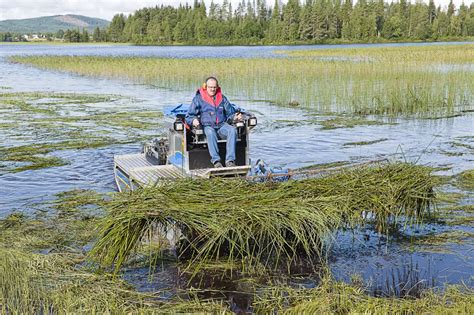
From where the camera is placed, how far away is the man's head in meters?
8.69

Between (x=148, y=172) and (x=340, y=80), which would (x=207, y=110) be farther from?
(x=340, y=80)

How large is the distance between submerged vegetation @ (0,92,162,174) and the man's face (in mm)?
4975

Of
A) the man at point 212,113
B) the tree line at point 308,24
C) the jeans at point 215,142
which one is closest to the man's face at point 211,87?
the man at point 212,113

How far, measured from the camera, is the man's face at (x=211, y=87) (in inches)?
342

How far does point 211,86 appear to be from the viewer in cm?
870

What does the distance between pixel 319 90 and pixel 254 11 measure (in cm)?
11496

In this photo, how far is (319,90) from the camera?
23.1 metres

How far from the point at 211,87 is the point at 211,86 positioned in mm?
Result: 20

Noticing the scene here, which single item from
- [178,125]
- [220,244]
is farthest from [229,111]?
[220,244]

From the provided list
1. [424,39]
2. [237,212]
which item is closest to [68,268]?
[237,212]

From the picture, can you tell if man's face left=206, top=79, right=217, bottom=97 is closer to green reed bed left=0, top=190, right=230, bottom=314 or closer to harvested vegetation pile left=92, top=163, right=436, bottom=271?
harvested vegetation pile left=92, top=163, right=436, bottom=271

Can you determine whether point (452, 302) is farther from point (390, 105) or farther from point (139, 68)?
point (139, 68)

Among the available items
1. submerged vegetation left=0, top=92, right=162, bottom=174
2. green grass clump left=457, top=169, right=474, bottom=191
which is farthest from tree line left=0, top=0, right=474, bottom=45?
green grass clump left=457, top=169, right=474, bottom=191

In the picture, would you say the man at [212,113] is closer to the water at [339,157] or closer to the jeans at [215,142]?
the jeans at [215,142]
